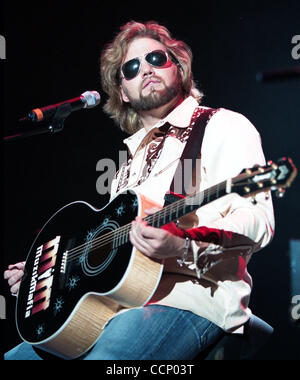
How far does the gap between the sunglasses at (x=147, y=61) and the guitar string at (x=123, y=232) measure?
1.12 metres

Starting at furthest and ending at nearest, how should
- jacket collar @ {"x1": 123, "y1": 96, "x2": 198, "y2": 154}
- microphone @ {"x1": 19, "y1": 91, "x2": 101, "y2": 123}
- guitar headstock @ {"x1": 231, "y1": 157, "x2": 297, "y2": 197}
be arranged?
jacket collar @ {"x1": 123, "y1": 96, "x2": 198, "y2": 154} < microphone @ {"x1": 19, "y1": 91, "x2": 101, "y2": 123} < guitar headstock @ {"x1": 231, "y1": 157, "x2": 297, "y2": 197}

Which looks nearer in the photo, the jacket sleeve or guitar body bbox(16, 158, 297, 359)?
guitar body bbox(16, 158, 297, 359)

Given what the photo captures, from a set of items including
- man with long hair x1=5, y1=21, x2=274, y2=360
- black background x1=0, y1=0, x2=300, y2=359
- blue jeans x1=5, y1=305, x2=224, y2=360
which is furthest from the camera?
black background x1=0, y1=0, x2=300, y2=359

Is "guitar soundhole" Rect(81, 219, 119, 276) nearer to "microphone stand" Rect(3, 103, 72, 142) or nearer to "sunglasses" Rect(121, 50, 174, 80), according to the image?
"microphone stand" Rect(3, 103, 72, 142)

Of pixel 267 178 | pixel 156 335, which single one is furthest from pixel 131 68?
pixel 156 335

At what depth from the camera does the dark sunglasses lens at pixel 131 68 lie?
282 centimetres

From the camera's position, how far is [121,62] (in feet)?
10.5

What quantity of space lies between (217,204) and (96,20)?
2.36m

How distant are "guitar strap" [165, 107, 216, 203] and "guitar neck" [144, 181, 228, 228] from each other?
12.1 inches

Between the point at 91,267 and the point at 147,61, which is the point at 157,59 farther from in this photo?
the point at 91,267

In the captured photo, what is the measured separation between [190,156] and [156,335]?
0.86 meters

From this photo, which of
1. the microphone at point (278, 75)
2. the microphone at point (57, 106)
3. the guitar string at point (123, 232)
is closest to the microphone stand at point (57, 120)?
the microphone at point (57, 106)

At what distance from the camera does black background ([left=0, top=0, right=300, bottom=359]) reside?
3.19 m

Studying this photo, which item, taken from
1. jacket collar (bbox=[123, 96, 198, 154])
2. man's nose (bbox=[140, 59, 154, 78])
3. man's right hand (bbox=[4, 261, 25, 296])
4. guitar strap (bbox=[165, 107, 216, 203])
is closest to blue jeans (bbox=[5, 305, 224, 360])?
guitar strap (bbox=[165, 107, 216, 203])
